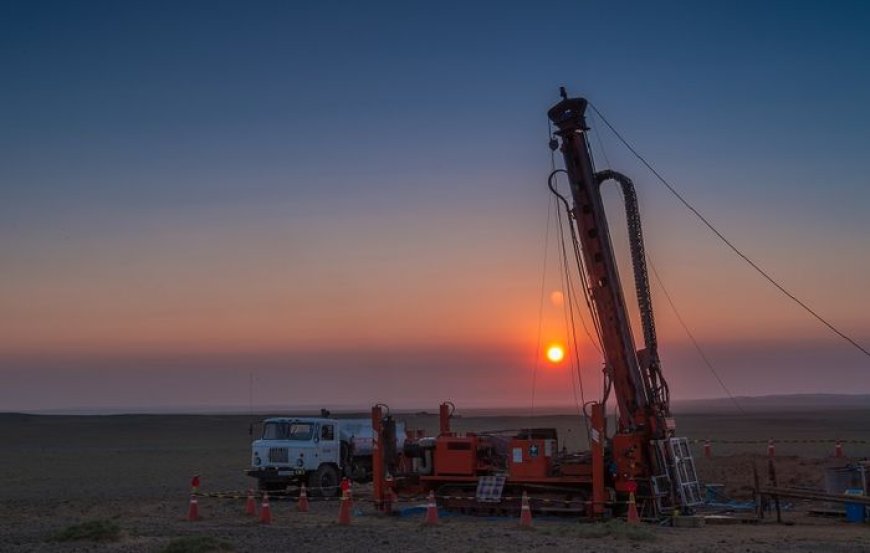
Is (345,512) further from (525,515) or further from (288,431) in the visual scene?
(288,431)

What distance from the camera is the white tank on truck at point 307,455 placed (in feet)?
102

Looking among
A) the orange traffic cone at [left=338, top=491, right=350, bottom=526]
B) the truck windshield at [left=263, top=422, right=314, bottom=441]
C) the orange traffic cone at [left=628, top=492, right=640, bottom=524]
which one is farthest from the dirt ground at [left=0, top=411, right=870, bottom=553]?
the truck windshield at [left=263, top=422, right=314, bottom=441]

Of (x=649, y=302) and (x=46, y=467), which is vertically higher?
(x=649, y=302)

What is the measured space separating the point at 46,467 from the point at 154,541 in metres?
29.8

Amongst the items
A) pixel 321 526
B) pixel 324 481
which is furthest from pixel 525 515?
pixel 324 481

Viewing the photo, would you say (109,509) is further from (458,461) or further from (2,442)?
(2,442)

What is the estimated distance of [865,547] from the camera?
1747 centimetres

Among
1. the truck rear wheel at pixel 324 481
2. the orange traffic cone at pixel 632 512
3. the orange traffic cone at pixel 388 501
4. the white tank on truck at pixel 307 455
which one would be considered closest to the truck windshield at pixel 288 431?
the white tank on truck at pixel 307 455

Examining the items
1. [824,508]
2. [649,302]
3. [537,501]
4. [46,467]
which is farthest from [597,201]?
[46,467]

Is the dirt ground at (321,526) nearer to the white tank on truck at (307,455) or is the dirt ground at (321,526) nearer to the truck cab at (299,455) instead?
the white tank on truck at (307,455)

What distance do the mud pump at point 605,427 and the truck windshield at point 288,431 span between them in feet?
29.1

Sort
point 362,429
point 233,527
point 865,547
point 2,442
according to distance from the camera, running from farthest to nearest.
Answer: point 2,442 < point 362,429 < point 233,527 < point 865,547

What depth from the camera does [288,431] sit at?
31.9m

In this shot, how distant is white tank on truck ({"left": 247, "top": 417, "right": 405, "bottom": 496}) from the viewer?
31.1 m
